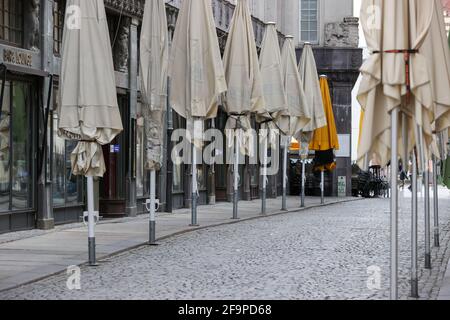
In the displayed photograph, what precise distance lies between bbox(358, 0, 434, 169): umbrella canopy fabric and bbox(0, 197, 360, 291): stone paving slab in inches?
172

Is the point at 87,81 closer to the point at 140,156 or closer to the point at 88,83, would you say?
the point at 88,83

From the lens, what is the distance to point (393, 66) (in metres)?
7.98

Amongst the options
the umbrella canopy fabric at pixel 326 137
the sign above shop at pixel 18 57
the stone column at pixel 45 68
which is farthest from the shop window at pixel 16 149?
the umbrella canopy fabric at pixel 326 137

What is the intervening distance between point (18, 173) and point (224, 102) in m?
6.11

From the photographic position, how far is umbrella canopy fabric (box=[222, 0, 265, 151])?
71.6 ft

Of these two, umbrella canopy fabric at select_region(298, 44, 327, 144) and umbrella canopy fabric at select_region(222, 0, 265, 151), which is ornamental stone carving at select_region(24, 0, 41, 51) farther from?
umbrella canopy fabric at select_region(298, 44, 327, 144)

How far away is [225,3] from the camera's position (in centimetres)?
3114

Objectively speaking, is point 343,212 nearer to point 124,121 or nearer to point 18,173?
point 124,121

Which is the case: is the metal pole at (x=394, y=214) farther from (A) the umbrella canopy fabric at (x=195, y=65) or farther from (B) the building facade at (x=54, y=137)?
(A) the umbrella canopy fabric at (x=195, y=65)

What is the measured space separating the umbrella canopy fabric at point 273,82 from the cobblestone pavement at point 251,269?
21.1 feet

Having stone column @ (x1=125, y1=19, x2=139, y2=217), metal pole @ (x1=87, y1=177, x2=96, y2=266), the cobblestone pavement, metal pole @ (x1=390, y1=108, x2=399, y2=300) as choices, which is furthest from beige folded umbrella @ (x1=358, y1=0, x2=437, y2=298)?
stone column @ (x1=125, y1=19, x2=139, y2=217)

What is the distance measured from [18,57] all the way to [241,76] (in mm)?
6387
